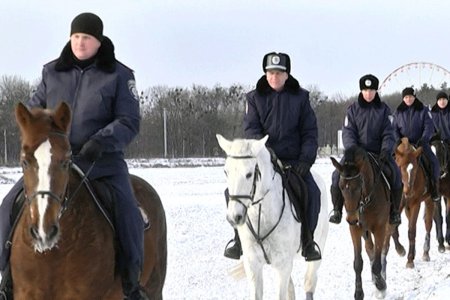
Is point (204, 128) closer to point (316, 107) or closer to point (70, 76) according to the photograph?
point (316, 107)

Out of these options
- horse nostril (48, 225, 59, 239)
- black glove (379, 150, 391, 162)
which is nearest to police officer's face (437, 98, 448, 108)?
black glove (379, 150, 391, 162)

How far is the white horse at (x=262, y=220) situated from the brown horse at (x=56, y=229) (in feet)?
8.10

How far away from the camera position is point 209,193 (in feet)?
84.1

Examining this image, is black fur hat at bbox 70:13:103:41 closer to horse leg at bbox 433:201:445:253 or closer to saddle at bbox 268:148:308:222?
saddle at bbox 268:148:308:222

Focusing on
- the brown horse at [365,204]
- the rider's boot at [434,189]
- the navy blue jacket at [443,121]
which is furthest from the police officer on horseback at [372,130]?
the navy blue jacket at [443,121]

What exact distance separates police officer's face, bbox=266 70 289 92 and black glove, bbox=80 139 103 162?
3951 mm

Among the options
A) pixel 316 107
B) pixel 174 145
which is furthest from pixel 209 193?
pixel 316 107

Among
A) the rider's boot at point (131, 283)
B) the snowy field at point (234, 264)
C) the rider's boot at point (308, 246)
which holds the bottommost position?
the snowy field at point (234, 264)

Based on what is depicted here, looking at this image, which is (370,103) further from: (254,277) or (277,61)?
(254,277)

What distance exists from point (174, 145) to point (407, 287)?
7385 cm

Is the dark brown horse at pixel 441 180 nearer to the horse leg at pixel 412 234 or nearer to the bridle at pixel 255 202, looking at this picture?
the horse leg at pixel 412 234

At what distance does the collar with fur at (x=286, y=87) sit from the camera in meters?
8.40

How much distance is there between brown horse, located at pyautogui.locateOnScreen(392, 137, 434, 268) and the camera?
498 inches

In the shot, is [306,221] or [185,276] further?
[185,276]
